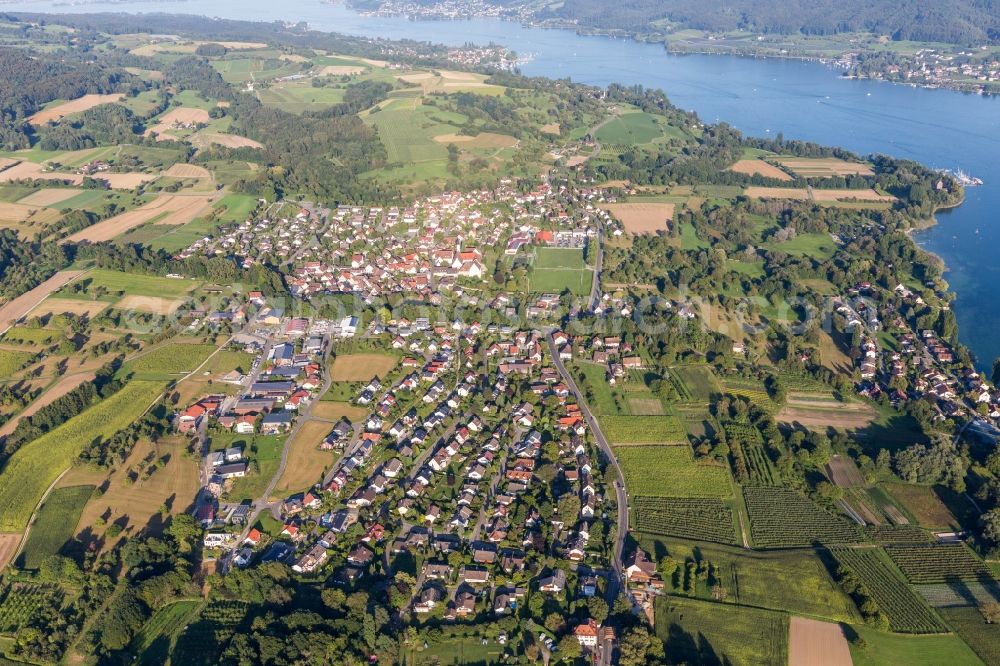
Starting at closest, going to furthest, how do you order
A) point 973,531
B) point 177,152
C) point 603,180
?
point 973,531
point 603,180
point 177,152

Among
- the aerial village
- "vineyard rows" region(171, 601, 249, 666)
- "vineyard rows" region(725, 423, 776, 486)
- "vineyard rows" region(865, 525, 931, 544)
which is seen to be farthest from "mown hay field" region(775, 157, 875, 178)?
"vineyard rows" region(171, 601, 249, 666)

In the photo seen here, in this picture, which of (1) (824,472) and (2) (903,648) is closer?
(2) (903,648)

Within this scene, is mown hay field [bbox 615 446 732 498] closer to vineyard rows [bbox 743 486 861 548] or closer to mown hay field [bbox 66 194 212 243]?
vineyard rows [bbox 743 486 861 548]

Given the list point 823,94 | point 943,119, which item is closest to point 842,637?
point 943,119

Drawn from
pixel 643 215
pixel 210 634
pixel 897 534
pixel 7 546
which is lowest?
pixel 210 634

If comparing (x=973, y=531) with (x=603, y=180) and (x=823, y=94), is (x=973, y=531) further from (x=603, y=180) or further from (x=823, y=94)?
(x=823, y=94)

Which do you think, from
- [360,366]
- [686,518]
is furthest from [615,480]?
[360,366]

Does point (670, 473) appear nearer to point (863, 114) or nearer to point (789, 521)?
point (789, 521)
